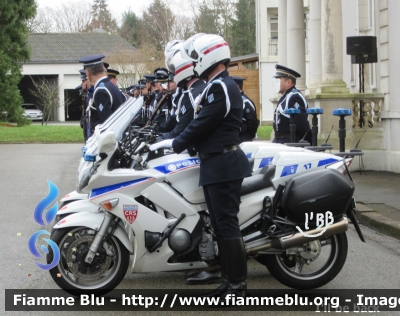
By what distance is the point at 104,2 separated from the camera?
351ft

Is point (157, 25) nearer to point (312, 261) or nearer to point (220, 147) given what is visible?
point (312, 261)

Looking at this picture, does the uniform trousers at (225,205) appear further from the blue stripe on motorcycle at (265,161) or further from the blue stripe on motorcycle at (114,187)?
the blue stripe on motorcycle at (265,161)

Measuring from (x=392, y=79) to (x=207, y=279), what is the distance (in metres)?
A: 11.9

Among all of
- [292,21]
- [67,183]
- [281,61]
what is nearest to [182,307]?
[67,183]

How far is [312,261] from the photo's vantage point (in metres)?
6.45

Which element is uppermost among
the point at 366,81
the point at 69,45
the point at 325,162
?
the point at 69,45

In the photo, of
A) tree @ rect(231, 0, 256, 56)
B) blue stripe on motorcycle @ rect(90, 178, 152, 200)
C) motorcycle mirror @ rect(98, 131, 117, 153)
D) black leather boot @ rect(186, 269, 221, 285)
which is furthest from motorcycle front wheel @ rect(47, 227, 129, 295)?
tree @ rect(231, 0, 256, 56)

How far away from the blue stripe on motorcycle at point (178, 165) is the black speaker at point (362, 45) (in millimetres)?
11421

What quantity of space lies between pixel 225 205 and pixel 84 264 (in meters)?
1.20

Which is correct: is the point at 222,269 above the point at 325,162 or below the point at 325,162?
below

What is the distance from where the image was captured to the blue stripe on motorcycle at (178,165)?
615cm

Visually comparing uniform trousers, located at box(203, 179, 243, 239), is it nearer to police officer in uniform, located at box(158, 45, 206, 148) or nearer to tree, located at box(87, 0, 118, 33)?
police officer in uniform, located at box(158, 45, 206, 148)

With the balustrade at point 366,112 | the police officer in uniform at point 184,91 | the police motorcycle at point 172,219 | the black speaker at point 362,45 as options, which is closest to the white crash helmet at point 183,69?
the police officer in uniform at point 184,91

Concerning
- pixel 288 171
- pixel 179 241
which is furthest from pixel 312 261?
→ pixel 179 241
